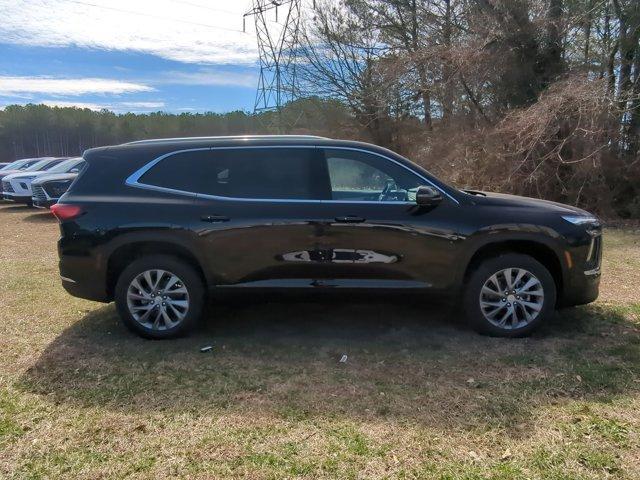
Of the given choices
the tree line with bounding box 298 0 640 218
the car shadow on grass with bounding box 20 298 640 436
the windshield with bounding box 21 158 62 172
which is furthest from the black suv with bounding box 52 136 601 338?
the windshield with bounding box 21 158 62 172

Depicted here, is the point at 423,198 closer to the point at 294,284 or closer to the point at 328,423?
the point at 294,284

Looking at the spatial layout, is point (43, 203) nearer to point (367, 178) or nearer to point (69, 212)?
point (69, 212)

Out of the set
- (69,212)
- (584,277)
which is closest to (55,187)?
(69,212)

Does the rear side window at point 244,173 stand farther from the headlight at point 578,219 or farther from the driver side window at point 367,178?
the headlight at point 578,219

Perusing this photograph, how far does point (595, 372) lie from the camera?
416 cm

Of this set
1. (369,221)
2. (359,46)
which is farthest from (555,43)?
(369,221)

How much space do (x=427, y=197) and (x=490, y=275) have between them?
3.09ft

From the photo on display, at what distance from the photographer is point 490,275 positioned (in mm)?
4852

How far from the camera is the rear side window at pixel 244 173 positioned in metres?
4.92

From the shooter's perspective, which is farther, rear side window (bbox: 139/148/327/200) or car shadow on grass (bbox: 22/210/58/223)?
car shadow on grass (bbox: 22/210/58/223)

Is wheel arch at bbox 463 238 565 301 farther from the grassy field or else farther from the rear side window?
the rear side window

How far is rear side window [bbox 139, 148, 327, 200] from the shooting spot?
4.92 m

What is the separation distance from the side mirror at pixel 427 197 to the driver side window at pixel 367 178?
17 cm

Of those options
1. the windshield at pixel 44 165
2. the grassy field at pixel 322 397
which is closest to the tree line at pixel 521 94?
the grassy field at pixel 322 397
